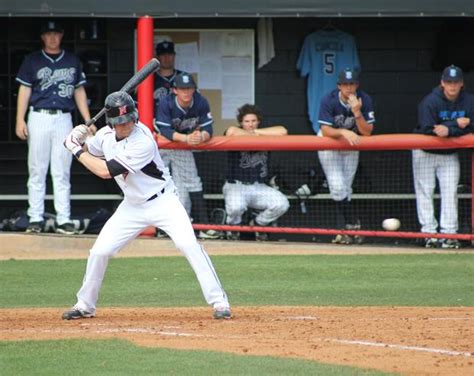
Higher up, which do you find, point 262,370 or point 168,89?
point 168,89

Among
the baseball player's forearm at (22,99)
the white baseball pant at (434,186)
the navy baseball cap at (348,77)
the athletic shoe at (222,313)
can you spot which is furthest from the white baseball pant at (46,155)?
the athletic shoe at (222,313)

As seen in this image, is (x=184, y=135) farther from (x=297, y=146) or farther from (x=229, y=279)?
(x=229, y=279)

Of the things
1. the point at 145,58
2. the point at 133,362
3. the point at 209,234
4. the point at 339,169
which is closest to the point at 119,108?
the point at 133,362

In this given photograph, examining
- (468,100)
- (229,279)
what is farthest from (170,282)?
(468,100)

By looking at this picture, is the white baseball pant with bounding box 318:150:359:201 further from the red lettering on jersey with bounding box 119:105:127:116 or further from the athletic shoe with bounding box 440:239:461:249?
the red lettering on jersey with bounding box 119:105:127:116

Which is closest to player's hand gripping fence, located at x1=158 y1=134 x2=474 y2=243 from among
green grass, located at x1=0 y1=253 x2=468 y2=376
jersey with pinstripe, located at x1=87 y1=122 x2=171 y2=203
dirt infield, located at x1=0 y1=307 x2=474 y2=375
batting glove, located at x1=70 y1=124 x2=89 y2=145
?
green grass, located at x1=0 y1=253 x2=468 y2=376

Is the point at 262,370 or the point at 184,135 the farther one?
the point at 184,135

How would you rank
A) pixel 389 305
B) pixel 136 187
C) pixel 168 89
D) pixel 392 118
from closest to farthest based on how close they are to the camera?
1. pixel 136 187
2. pixel 389 305
3. pixel 168 89
4. pixel 392 118

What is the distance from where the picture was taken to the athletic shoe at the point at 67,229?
12.9 m

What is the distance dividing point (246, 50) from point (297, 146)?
6.94 ft

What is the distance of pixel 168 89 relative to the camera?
532 inches

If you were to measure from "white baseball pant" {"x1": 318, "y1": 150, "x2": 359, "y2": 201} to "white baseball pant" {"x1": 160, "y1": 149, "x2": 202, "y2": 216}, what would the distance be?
1.36 metres

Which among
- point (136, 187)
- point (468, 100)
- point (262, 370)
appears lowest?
point (262, 370)

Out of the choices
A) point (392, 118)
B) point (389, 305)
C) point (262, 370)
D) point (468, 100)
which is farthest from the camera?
point (392, 118)
